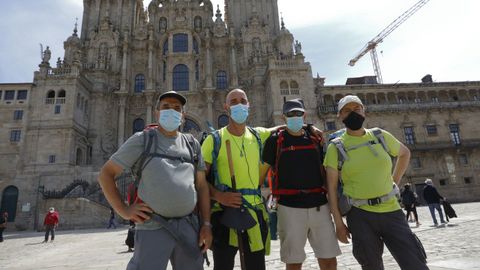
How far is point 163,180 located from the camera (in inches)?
111

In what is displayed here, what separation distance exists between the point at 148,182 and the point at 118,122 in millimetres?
34699

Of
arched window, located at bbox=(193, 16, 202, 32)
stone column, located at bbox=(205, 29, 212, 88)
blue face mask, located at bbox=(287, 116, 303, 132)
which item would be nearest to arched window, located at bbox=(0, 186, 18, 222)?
stone column, located at bbox=(205, 29, 212, 88)

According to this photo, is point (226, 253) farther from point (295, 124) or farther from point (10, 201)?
point (10, 201)

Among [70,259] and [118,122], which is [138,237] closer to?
[70,259]

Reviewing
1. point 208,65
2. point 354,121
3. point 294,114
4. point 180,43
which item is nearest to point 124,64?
point 180,43

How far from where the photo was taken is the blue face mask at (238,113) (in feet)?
12.2

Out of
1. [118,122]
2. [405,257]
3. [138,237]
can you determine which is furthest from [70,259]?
[118,122]

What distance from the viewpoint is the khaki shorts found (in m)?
3.53

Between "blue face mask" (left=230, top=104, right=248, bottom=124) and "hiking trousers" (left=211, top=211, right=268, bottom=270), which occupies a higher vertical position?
"blue face mask" (left=230, top=104, right=248, bottom=124)

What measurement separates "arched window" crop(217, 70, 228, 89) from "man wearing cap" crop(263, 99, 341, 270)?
Result: 3449cm

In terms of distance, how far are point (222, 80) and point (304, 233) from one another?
35564 mm

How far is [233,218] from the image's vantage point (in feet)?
10.4

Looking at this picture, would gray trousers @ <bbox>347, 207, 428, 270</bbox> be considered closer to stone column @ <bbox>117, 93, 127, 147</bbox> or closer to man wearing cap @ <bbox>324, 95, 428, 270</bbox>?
man wearing cap @ <bbox>324, 95, 428, 270</bbox>

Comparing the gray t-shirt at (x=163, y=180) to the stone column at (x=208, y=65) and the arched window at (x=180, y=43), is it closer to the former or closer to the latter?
the stone column at (x=208, y=65)
